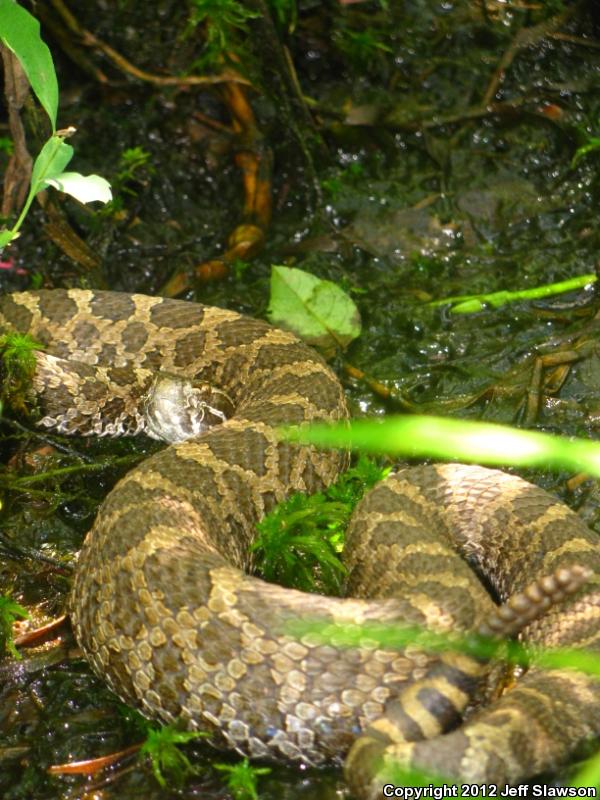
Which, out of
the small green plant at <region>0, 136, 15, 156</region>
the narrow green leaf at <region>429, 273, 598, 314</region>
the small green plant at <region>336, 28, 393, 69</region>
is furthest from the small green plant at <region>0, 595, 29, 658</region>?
the small green plant at <region>336, 28, 393, 69</region>

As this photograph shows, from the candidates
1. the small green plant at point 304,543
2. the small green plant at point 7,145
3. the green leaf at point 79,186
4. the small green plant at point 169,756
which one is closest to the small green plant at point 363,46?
the small green plant at point 7,145

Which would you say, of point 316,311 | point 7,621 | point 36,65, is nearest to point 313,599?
point 7,621

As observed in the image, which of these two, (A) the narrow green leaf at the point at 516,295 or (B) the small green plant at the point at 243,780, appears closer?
(B) the small green plant at the point at 243,780

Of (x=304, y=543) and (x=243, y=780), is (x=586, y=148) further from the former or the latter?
(x=243, y=780)

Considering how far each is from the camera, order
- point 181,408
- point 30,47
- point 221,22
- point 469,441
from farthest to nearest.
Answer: point 221,22
point 181,408
point 30,47
point 469,441

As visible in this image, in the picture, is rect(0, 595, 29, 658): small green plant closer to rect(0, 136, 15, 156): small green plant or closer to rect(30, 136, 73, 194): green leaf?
rect(30, 136, 73, 194): green leaf

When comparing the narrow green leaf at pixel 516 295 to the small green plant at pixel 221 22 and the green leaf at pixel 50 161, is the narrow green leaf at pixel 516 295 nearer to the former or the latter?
the small green plant at pixel 221 22
